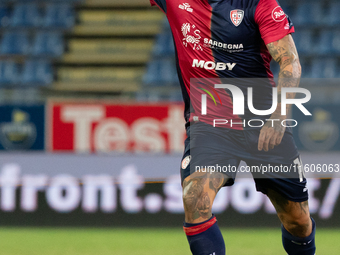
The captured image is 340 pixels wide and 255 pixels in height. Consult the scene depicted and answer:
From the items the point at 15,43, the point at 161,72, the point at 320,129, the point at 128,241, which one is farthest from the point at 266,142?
the point at 15,43

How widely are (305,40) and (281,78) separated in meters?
8.78

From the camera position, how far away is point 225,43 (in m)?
2.29

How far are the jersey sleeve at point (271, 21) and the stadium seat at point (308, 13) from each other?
8755mm

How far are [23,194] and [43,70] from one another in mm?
6593

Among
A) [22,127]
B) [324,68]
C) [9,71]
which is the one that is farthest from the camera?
[9,71]

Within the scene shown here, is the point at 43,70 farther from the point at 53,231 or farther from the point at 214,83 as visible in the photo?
the point at 214,83

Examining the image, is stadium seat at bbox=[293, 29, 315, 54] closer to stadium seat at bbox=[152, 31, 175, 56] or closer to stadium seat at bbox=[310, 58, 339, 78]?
stadium seat at bbox=[310, 58, 339, 78]

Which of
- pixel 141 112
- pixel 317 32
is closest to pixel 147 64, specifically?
pixel 317 32

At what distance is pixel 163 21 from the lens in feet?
37.7

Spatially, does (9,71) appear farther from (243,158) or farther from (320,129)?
(243,158)

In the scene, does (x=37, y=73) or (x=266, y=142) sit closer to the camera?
(x=266, y=142)

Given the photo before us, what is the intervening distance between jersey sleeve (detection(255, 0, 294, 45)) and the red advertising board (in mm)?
4589

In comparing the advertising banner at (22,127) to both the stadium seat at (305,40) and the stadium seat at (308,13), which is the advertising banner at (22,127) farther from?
the stadium seat at (308,13)

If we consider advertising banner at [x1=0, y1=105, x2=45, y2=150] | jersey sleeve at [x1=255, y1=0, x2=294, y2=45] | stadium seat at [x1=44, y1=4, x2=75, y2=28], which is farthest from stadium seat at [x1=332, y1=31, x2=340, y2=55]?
jersey sleeve at [x1=255, y1=0, x2=294, y2=45]
